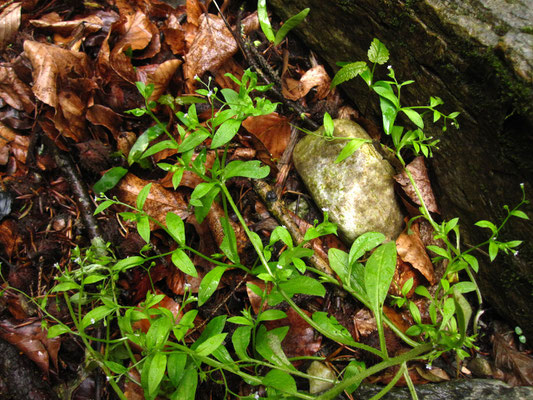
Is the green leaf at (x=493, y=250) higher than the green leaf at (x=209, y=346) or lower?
higher

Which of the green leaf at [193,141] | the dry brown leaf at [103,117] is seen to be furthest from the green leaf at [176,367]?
the dry brown leaf at [103,117]

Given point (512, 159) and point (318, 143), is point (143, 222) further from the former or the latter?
point (512, 159)

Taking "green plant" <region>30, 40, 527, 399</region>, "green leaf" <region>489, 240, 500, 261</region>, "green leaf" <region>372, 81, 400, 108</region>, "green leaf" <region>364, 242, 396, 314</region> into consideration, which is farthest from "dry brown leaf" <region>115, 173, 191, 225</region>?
"green leaf" <region>489, 240, 500, 261</region>

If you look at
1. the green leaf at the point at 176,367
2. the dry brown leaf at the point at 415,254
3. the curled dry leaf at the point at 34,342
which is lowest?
the curled dry leaf at the point at 34,342

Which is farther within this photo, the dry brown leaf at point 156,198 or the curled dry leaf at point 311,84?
the curled dry leaf at point 311,84

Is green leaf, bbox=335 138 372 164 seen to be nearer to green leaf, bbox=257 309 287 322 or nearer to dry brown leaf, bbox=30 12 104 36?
green leaf, bbox=257 309 287 322

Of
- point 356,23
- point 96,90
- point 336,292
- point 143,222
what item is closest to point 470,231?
point 336,292

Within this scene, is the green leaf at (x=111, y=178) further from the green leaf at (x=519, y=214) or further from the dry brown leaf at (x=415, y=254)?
the green leaf at (x=519, y=214)

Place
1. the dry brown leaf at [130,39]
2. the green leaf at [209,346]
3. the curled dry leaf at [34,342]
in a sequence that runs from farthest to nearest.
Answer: the dry brown leaf at [130,39]
the curled dry leaf at [34,342]
the green leaf at [209,346]
